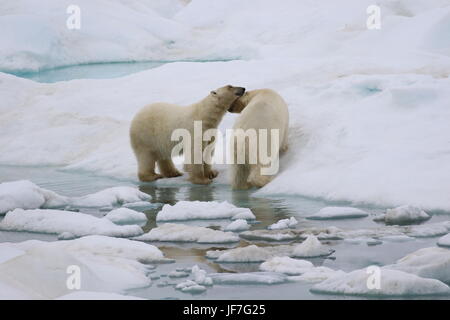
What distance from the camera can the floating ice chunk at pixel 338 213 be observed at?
598 centimetres

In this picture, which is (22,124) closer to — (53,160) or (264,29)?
(53,160)

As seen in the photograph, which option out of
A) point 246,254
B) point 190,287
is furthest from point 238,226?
point 190,287

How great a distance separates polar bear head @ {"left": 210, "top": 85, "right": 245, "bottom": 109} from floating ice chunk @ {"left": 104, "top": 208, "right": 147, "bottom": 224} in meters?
2.22

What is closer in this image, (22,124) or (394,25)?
(22,124)

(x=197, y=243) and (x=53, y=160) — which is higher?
(x=53, y=160)

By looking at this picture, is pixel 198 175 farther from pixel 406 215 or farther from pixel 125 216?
pixel 406 215

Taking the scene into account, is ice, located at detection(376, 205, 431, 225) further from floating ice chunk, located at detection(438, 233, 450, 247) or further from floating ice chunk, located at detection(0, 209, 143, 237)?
floating ice chunk, located at detection(0, 209, 143, 237)

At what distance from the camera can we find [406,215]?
5.73m

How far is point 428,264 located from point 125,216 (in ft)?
8.47

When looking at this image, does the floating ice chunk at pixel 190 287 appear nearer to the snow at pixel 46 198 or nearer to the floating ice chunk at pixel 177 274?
the floating ice chunk at pixel 177 274

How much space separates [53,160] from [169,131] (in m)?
2.43

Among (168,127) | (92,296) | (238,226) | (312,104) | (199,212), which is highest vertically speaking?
(312,104)

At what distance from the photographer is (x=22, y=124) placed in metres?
11.2
